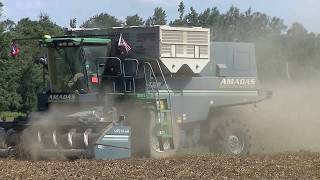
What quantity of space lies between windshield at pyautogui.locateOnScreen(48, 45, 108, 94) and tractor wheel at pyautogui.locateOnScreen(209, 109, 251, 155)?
3.76 meters

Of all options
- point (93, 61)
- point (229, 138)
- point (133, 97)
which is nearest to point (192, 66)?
point (133, 97)

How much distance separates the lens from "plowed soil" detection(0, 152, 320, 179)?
10453 millimetres

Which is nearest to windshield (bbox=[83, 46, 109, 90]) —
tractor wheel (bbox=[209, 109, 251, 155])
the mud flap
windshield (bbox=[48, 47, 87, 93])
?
windshield (bbox=[48, 47, 87, 93])

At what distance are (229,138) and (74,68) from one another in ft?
15.7

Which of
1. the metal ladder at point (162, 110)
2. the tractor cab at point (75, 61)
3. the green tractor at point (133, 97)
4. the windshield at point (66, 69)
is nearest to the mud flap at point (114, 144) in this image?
the green tractor at point (133, 97)

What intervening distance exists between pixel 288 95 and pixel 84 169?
10.5 m

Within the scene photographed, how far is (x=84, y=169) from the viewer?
11.5 m

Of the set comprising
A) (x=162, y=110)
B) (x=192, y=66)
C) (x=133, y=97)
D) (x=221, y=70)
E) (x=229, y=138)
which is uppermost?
(x=192, y=66)

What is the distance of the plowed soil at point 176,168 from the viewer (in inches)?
412

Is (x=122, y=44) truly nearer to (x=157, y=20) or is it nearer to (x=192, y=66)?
(x=192, y=66)

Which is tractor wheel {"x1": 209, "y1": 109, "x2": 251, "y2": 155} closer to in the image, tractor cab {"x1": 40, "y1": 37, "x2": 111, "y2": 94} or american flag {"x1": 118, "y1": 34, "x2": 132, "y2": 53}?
american flag {"x1": 118, "y1": 34, "x2": 132, "y2": 53}

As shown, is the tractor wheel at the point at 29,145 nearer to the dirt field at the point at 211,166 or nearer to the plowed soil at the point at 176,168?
the dirt field at the point at 211,166

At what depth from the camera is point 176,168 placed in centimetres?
1140

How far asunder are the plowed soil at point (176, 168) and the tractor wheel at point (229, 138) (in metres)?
3.34
